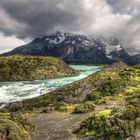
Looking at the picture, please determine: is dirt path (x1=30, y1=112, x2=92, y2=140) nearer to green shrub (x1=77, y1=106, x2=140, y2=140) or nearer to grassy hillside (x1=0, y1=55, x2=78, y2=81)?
green shrub (x1=77, y1=106, x2=140, y2=140)

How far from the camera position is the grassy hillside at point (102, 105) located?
3878 cm

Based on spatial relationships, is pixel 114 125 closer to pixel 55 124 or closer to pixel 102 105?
pixel 55 124

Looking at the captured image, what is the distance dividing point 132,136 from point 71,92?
32.2 metres

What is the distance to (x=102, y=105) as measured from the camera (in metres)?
56.6

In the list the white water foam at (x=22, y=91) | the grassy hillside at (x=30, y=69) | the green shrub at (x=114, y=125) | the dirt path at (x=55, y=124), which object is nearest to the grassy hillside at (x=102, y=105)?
the green shrub at (x=114, y=125)

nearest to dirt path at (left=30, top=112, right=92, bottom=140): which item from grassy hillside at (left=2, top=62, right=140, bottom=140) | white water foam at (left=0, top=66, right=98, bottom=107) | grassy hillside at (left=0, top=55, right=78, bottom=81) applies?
grassy hillside at (left=2, top=62, right=140, bottom=140)

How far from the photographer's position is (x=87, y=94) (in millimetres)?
67500

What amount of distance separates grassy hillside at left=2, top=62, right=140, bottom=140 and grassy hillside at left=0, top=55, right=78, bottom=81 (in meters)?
94.0

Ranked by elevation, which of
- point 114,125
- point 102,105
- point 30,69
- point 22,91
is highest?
point 30,69

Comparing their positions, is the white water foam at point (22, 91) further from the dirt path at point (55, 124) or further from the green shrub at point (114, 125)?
the green shrub at point (114, 125)

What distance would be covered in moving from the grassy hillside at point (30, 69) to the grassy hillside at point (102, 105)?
308ft

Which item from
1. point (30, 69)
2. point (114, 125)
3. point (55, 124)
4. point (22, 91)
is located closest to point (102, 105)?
point (55, 124)

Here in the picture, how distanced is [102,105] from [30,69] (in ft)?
416

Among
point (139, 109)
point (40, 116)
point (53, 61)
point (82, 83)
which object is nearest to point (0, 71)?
point (53, 61)
